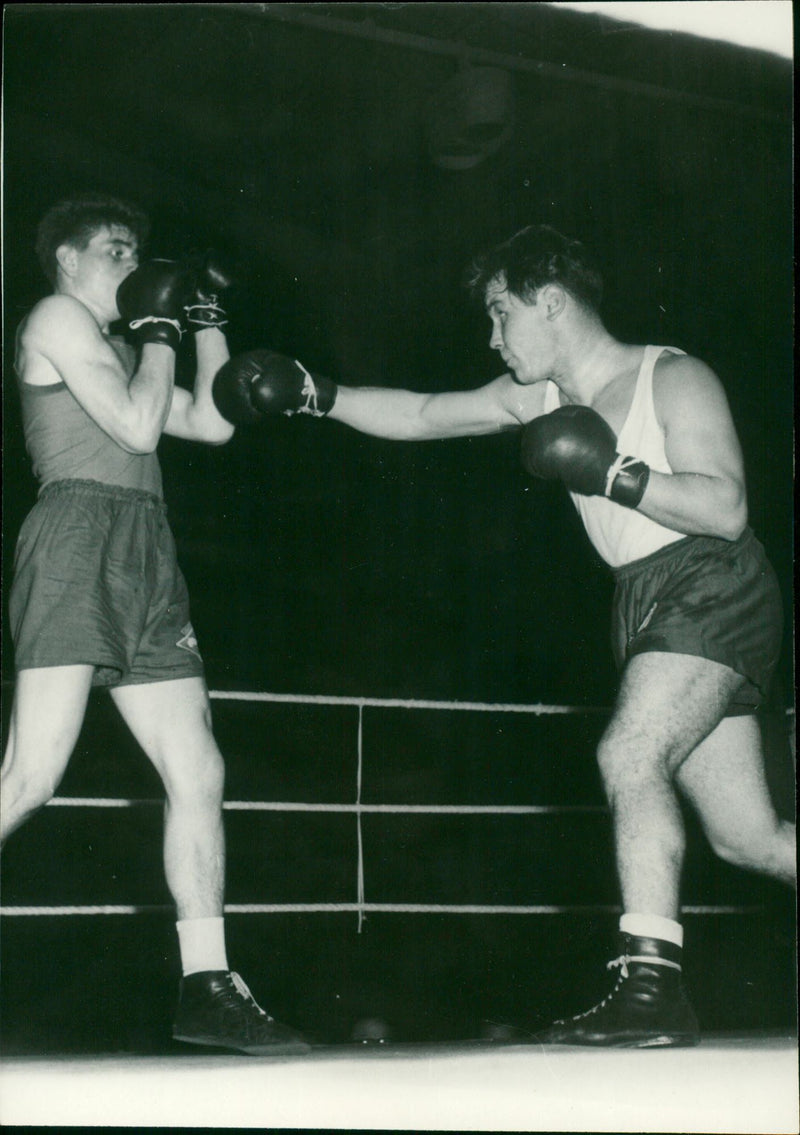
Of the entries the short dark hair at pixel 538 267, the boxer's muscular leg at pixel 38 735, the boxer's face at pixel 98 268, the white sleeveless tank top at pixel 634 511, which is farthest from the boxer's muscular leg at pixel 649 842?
the boxer's face at pixel 98 268

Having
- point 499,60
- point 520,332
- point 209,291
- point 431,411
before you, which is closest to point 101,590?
point 209,291

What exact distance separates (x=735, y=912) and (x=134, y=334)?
5.33 feet

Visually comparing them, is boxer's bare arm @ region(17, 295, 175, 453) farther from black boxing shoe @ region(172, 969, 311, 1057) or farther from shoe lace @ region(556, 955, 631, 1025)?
shoe lace @ region(556, 955, 631, 1025)

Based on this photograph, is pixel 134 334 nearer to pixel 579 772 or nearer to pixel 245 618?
pixel 245 618

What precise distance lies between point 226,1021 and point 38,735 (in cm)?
55

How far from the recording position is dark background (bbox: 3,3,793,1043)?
2.29 m

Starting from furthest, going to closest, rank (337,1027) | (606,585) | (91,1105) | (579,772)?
(579,772)
(606,585)
(337,1027)
(91,1105)

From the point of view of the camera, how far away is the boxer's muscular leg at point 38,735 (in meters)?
1.95

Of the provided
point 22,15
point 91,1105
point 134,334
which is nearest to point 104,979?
point 91,1105

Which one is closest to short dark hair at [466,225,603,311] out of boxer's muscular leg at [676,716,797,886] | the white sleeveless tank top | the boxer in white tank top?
the boxer in white tank top

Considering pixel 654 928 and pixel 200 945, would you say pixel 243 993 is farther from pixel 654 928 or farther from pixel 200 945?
pixel 654 928

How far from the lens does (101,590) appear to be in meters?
2.04

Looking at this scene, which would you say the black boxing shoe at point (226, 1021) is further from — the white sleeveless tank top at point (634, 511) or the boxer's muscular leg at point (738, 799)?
the white sleeveless tank top at point (634, 511)

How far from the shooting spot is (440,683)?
4.29 m
